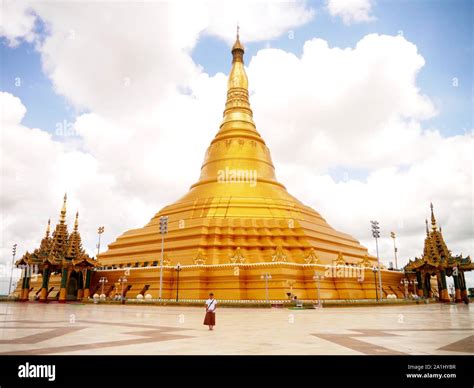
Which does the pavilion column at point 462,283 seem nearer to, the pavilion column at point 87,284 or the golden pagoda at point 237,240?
the golden pagoda at point 237,240

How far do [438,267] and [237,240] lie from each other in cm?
2325

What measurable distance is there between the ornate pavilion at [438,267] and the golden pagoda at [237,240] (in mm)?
2538

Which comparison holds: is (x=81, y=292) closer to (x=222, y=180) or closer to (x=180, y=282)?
(x=180, y=282)

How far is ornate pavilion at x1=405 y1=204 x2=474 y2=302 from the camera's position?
1681 inches

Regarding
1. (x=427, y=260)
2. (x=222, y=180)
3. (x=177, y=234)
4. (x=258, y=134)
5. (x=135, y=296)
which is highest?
(x=258, y=134)

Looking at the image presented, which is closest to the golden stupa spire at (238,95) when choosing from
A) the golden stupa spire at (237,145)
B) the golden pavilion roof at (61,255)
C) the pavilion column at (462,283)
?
the golden stupa spire at (237,145)

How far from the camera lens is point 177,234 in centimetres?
4434

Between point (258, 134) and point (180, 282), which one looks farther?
point (258, 134)

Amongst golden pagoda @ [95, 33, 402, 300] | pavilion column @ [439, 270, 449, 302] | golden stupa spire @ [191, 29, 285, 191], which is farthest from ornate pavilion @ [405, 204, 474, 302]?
golden stupa spire @ [191, 29, 285, 191]

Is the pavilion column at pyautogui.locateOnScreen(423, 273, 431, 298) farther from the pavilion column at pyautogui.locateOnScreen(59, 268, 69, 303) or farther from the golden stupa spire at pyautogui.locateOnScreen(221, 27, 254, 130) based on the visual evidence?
the pavilion column at pyautogui.locateOnScreen(59, 268, 69, 303)

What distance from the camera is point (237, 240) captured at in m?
42.6

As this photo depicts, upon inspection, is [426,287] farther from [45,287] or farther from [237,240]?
[45,287]
